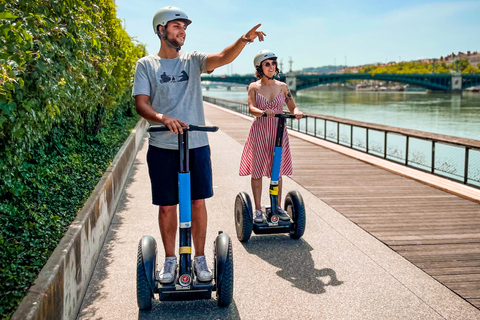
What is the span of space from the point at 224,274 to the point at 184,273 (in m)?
0.26

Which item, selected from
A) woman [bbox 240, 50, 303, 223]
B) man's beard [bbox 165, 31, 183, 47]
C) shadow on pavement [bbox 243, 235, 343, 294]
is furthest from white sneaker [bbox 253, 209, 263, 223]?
man's beard [bbox 165, 31, 183, 47]

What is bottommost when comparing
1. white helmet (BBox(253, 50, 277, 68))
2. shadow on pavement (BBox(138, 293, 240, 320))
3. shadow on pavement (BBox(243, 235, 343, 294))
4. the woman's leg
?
shadow on pavement (BBox(243, 235, 343, 294))

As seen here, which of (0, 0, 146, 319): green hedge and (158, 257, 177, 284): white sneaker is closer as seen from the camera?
(0, 0, 146, 319): green hedge

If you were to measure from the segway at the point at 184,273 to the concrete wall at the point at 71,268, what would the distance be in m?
0.45

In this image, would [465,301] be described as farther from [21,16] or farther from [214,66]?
[21,16]

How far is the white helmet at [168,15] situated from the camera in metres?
3.07

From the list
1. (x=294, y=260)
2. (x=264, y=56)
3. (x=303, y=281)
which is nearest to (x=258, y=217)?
(x=294, y=260)

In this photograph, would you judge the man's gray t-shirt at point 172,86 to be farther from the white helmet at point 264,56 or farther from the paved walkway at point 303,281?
the white helmet at point 264,56

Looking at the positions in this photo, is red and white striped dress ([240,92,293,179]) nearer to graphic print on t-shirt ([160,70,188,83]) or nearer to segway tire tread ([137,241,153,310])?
graphic print on t-shirt ([160,70,188,83])

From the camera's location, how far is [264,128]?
500 centimetres

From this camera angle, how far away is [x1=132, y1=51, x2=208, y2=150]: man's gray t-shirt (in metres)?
3.23

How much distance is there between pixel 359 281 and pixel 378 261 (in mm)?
503

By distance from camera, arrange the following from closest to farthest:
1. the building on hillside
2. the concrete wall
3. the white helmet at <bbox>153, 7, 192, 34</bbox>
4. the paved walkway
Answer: the concrete wall
the white helmet at <bbox>153, 7, 192, 34</bbox>
the paved walkway
the building on hillside

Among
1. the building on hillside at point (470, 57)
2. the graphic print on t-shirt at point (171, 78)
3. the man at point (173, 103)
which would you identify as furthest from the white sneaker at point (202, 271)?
the building on hillside at point (470, 57)
